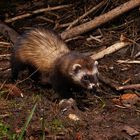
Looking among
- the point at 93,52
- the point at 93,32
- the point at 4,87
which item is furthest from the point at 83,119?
the point at 93,32

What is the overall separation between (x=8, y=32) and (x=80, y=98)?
2.44 m

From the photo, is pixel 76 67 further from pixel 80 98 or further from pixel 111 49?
pixel 111 49

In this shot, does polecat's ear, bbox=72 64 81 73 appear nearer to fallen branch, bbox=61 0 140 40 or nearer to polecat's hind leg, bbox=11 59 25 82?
polecat's hind leg, bbox=11 59 25 82

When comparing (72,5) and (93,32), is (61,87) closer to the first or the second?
(93,32)

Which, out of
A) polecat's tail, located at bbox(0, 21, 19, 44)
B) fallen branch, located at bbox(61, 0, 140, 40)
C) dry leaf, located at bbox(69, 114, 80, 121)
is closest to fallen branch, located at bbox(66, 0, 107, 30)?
fallen branch, located at bbox(61, 0, 140, 40)

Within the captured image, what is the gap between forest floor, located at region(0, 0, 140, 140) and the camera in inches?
198

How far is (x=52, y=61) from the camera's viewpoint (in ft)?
21.4

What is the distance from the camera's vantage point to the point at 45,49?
6715 millimetres

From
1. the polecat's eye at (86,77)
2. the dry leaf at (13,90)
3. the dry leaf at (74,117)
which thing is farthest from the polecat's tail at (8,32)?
the dry leaf at (74,117)

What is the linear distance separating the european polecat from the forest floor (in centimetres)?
21

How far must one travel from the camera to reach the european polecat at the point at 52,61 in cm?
598

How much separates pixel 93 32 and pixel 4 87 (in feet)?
8.33

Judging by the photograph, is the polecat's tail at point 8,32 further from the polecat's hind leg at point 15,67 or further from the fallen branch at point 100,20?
the polecat's hind leg at point 15,67

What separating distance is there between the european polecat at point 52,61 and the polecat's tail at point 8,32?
3.74 feet
